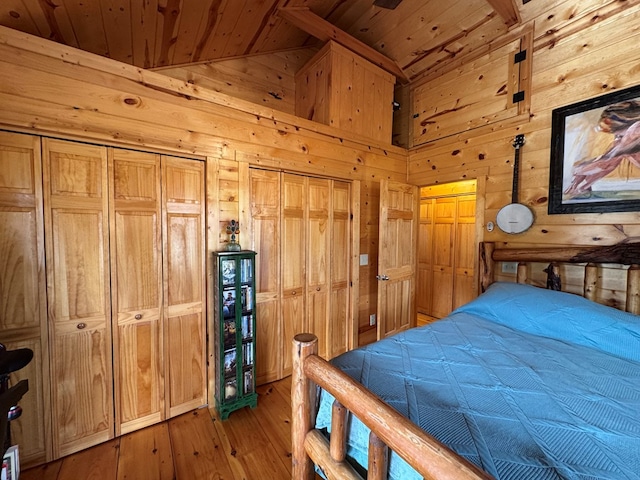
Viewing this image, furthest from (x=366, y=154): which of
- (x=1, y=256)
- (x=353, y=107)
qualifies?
(x=1, y=256)

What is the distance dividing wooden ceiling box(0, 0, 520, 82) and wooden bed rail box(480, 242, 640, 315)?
199 cm

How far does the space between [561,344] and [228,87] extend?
337 cm

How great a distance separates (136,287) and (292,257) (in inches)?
48.7

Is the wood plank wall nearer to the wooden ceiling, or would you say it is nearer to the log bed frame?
the log bed frame

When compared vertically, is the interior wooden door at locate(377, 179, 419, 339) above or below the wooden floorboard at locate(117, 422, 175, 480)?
above

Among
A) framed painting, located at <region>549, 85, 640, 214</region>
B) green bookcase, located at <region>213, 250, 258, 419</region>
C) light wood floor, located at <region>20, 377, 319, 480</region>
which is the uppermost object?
framed painting, located at <region>549, 85, 640, 214</region>

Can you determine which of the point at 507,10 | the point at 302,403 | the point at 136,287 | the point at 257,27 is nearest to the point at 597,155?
the point at 507,10

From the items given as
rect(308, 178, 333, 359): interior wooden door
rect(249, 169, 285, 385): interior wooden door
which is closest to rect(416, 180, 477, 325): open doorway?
rect(308, 178, 333, 359): interior wooden door

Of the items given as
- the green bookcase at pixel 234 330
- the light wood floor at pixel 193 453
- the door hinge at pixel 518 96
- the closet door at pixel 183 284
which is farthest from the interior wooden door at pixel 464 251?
the closet door at pixel 183 284

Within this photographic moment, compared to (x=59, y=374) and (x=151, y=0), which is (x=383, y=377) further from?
(x=151, y=0)

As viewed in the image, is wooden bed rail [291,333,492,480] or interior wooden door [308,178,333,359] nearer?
wooden bed rail [291,333,492,480]

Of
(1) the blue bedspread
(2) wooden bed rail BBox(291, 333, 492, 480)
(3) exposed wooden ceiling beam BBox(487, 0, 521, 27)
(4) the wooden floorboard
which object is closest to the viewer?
(2) wooden bed rail BBox(291, 333, 492, 480)

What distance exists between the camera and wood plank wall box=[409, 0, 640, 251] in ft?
5.95

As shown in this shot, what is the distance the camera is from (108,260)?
1.71 m
